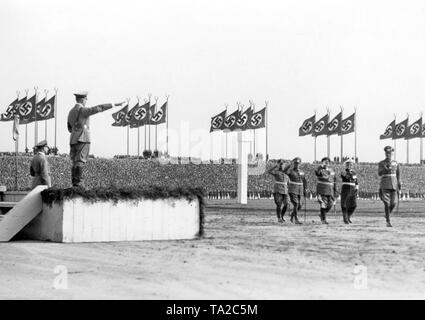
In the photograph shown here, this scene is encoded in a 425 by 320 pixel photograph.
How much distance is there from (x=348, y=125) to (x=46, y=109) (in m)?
24.9

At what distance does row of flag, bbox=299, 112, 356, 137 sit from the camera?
64562mm

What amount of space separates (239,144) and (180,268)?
26.5 m

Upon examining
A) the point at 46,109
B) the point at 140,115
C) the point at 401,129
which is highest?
the point at 140,115

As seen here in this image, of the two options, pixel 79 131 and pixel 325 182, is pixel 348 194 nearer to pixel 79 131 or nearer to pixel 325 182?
pixel 325 182

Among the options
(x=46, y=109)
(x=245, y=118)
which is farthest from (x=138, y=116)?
(x=46, y=109)

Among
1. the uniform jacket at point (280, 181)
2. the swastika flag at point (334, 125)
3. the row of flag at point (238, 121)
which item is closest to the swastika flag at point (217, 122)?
the row of flag at point (238, 121)

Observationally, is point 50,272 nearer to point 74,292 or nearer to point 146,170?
point 74,292

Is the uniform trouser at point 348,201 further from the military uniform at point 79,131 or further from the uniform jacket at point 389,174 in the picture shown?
the military uniform at point 79,131

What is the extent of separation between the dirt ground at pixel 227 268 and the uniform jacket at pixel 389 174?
2.84m

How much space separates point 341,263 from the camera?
11.4m

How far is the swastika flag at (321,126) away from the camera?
6469 cm

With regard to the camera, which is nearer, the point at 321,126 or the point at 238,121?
the point at 238,121

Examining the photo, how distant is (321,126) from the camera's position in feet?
213
